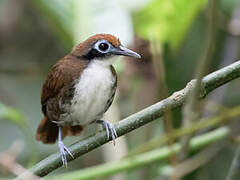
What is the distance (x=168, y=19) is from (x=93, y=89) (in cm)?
78

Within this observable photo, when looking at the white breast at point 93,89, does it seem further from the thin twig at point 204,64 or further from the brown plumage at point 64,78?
the thin twig at point 204,64

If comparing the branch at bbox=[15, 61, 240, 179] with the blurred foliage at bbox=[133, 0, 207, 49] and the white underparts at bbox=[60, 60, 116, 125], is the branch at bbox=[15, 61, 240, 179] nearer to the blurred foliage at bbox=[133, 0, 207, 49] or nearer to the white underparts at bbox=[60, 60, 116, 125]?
the white underparts at bbox=[60, 60, 116, 125]

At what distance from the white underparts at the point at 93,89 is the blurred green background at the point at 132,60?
0.27 meters

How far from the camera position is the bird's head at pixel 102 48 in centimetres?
297

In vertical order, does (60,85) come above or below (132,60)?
above

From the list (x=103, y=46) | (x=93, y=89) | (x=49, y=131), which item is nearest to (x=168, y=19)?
(x=103, y=46)

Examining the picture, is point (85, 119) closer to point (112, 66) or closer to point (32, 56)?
point (112, 66)

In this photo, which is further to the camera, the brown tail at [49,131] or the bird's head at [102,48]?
the brown tail at [49,131]

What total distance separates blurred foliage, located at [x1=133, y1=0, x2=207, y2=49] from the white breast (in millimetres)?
513

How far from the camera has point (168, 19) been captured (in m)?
3.46

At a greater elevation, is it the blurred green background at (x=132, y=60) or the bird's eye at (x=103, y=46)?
the bird's eye at (x=103, y=46)

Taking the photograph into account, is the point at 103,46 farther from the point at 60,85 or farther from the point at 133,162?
the point at 133,162

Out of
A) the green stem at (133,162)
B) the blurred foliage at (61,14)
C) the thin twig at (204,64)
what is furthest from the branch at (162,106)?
the blurred foliage at (61,14)

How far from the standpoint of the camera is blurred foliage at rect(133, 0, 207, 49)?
3.41 meters
